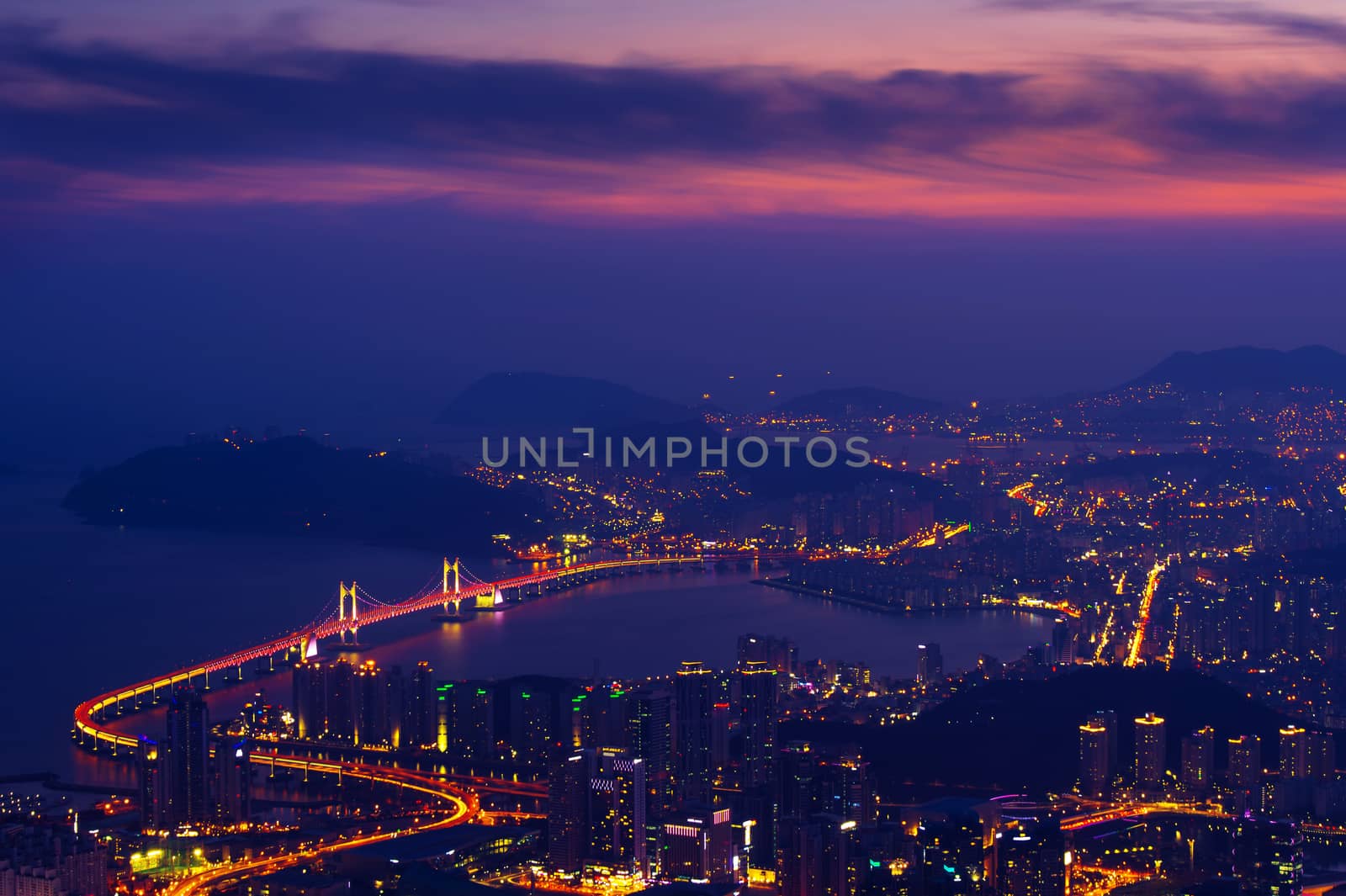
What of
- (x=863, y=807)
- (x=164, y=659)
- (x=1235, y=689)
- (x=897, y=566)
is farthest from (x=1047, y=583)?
(x=863, y=807)

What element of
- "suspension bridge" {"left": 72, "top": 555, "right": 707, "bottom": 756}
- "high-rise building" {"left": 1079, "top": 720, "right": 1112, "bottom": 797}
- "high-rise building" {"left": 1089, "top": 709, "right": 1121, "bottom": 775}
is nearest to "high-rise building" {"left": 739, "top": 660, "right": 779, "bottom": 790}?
"high-rise building" {"left": 1079, "top": 720, "right": 1112, "bottom": 797}

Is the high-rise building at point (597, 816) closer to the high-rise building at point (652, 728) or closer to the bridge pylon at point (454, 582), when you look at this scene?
the high-rise building at point (652, 728)

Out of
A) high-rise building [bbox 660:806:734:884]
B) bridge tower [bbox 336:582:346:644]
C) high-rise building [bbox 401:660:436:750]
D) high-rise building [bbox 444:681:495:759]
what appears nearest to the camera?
high-rise building [bbox 660:806:734:884]

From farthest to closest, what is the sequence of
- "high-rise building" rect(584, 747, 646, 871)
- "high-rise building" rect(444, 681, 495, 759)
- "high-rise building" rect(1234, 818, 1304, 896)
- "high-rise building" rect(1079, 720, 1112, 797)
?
1. "high-rise building" rect(444, 681, 495, 759)
2. "high-rise building" rect(1079, 720, 1112, 797)
3. "high-rise building" rect(584, 747, 646, 871)
4. "high-rise building" rect(1234, 818, 1304, 896)

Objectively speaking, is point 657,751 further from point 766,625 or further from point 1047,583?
point 1047,583

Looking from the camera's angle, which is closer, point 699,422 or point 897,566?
point 897,566

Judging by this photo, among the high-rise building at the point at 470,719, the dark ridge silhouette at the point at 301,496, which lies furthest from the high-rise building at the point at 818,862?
the dark ridge silhouette at the point at 301,496

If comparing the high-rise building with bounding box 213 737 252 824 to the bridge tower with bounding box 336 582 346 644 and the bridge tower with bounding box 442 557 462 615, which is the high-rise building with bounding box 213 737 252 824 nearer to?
the bridge tower with bounding box 336 582 346 644
